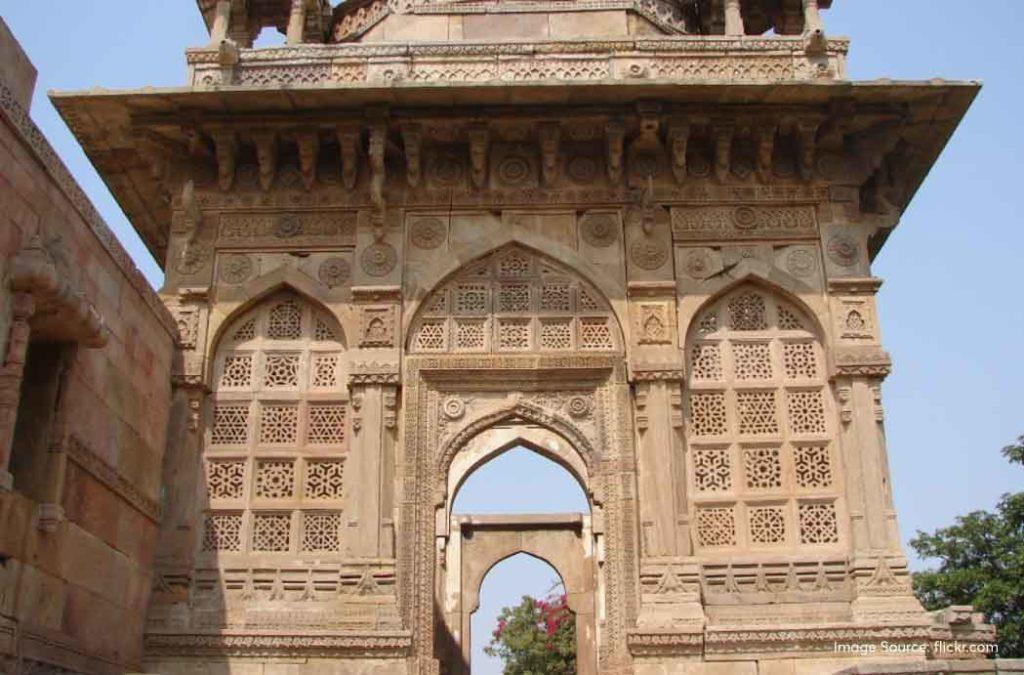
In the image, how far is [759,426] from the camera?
906cm

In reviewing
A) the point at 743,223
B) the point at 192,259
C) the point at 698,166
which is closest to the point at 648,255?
the point at 743,223

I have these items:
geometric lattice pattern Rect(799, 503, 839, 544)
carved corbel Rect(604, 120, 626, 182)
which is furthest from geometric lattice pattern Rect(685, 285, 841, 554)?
carved corbel Rect(604, 120, 626, 182)

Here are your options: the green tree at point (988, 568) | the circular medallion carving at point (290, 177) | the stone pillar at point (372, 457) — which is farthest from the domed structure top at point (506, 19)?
the green tree at point (988, 568)

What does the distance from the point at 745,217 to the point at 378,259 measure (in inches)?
134

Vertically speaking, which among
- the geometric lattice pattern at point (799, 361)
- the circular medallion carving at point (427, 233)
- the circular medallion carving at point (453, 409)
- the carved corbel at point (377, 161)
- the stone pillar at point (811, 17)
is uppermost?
the stone pillar at point (811, 17)

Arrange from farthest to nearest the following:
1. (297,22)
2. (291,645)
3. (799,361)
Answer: (297,22)
(799,361)
(291,645)

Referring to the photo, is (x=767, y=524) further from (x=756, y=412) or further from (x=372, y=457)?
(x=372, y=457)

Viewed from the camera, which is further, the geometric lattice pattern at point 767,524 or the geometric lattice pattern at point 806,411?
the geometric lattice pattern at point 806,411

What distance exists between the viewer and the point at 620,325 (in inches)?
365

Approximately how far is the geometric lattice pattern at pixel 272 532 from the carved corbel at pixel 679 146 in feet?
15.4

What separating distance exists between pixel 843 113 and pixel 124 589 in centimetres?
729

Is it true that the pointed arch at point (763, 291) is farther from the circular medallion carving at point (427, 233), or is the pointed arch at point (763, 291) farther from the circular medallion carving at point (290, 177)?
the circular medallion carving at point (290, 177)

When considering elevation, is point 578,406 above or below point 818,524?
above

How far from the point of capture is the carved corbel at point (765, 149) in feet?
31.2
